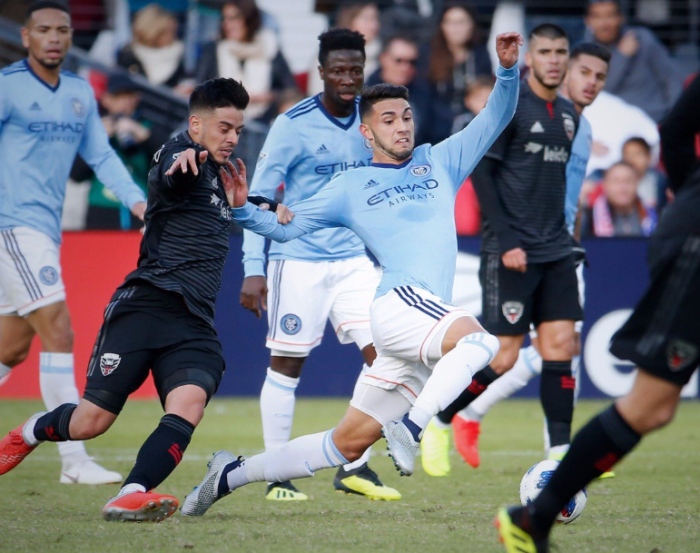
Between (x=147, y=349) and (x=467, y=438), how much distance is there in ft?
9.52

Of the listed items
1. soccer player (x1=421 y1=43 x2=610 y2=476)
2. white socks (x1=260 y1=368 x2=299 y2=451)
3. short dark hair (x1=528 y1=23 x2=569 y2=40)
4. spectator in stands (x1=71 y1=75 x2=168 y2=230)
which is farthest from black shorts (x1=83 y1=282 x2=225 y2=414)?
spectator in stands (x1=71 y1=75 x2=168 y2=230)

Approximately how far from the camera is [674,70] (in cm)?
1258

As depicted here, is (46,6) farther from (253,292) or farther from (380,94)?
(380,94)

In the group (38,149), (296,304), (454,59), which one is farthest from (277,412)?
(454,59)

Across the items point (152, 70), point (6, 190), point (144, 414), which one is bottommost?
point (144, 414)

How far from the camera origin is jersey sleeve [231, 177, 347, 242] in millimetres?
5148

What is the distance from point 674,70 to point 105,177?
7.96m

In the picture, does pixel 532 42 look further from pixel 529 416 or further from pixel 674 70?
pixel 674 70

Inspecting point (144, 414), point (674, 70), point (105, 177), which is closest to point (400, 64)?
point (674, 70)

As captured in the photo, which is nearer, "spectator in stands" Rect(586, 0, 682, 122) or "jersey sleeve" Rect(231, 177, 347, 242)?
"jersey sleeve" Rect(231, 177, 347, 242)

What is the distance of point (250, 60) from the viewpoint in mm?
12781

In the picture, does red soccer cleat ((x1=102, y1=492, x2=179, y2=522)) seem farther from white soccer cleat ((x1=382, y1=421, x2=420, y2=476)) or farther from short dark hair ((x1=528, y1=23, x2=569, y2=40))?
short dark hair ((x1=528, y1=23, x2=569, y2=40))

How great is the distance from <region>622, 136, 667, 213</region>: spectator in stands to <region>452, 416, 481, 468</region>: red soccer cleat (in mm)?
5385

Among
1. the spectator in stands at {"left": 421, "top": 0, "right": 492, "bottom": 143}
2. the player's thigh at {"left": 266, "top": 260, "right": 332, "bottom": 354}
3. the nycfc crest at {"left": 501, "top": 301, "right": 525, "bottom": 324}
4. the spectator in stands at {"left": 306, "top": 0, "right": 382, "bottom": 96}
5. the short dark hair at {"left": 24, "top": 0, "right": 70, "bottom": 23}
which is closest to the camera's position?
the player's thigh at {"left": 266, "top": 260, "right": 332, "bottom": 354}
